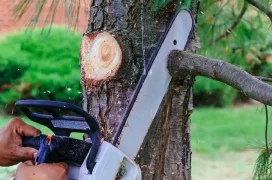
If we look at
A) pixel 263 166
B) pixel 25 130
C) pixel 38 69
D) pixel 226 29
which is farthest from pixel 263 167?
pixel 38 69

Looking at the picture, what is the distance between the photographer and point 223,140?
18.4 feet

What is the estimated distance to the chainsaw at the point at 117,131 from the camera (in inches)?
41.0

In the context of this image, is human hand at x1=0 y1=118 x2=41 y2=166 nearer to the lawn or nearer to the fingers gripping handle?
the fingers gripping handle

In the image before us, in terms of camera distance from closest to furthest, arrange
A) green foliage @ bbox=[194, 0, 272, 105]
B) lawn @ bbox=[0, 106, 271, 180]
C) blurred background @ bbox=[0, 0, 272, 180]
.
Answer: green foliage @ bbox=[194, 0, 272, 105] < lawn @ bbox=[0, 106, 271, 180] < blurred background @ bbox=[0, 0, 272, 180]

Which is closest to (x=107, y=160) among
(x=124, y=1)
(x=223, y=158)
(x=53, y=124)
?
(x=53, y=124)

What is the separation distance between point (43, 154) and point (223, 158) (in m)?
4.12

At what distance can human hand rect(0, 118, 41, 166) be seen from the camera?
1108mm

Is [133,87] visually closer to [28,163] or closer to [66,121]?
[66,121]

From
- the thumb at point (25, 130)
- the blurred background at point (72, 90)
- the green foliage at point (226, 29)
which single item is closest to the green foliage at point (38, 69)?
the blurred background at point (72, 90)

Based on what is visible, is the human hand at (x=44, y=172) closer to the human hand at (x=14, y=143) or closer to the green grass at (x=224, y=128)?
the human hand at (x=14, y=143)

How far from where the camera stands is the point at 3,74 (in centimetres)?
578

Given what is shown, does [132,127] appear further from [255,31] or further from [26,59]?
[26,59]

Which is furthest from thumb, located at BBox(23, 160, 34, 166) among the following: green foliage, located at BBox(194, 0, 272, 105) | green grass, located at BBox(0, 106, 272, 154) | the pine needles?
green grass, located at BBox(0, 106, 272, 154)

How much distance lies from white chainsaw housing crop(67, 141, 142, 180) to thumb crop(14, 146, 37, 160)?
8 cm
